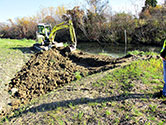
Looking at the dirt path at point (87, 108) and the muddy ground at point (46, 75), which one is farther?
the muddy ground at point (46, 75)

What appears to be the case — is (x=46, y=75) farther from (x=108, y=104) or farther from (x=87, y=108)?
(x=108, y=104)

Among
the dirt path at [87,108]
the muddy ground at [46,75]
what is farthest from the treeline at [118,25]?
the dirt path at [87,108]

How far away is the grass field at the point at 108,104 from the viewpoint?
9.86 ft

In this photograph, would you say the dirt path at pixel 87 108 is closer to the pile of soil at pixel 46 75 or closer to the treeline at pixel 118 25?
the pile of soil at pixel 46 75

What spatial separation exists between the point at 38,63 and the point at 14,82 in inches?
78.1

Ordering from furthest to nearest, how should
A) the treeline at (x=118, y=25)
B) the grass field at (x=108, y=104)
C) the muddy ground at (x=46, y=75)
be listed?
the treeline at (x=118, y=25) < the muddy ground at (x=46, y=75) < the grass field at (x=108, y=104)

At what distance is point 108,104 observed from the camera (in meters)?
3.50

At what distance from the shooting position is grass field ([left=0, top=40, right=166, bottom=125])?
3.00m

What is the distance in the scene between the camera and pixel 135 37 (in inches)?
683

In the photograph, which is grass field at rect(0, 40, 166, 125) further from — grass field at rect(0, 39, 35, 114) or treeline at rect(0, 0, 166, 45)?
treeline at rect(0, 0, 166, 45)

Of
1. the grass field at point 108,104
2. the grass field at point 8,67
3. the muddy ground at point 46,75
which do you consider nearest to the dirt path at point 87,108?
the grass field at point 108,104

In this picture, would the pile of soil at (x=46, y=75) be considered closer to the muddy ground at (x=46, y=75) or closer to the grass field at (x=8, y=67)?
the muddy ground at (x=46, y=75)

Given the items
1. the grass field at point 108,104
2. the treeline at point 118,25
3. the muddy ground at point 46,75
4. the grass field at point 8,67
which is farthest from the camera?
the treeline at point 118,25

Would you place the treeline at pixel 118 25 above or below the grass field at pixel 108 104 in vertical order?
above
